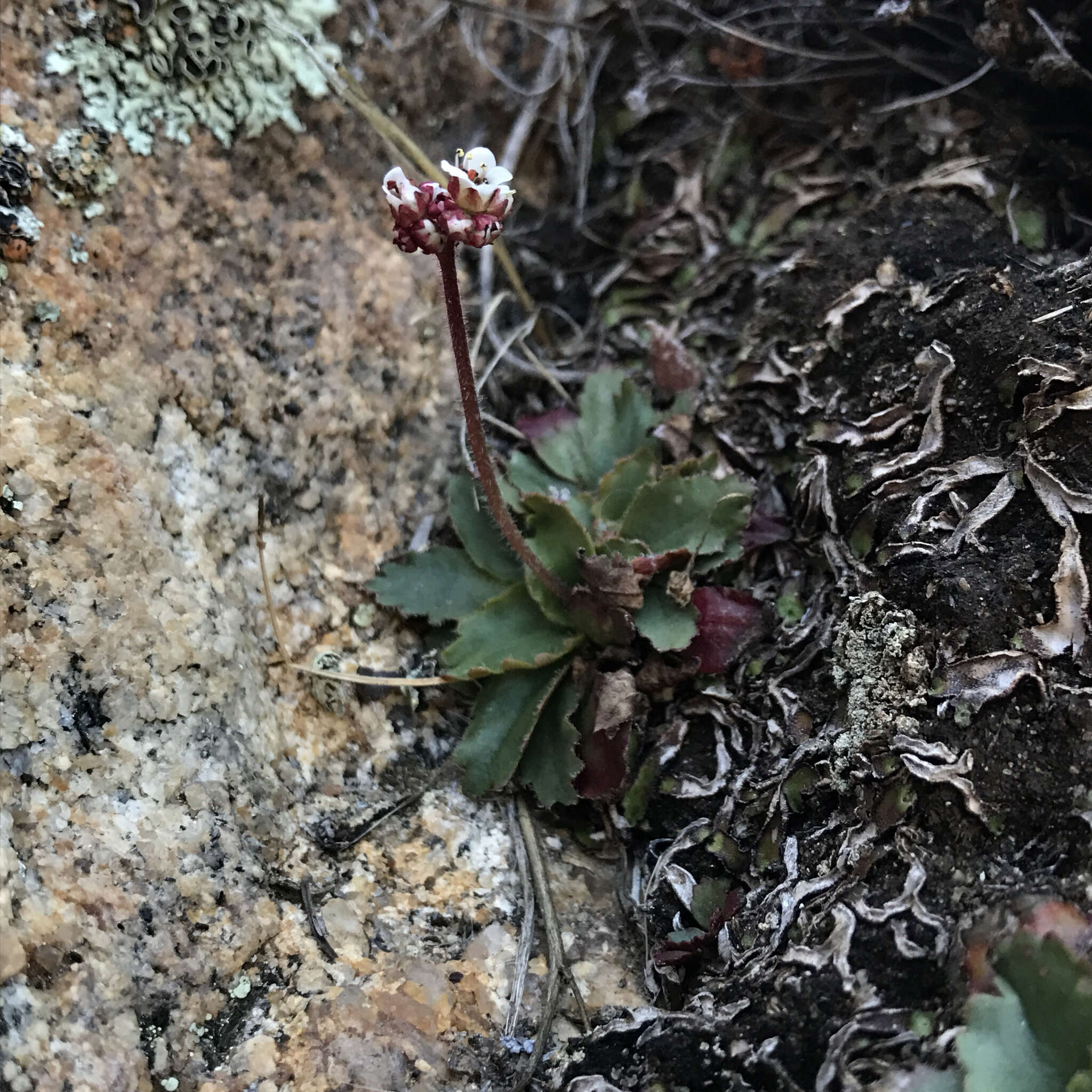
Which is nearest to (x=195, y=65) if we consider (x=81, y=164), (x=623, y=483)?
(x=81, y=164)

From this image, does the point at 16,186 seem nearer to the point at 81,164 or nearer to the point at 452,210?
the point at 81,164

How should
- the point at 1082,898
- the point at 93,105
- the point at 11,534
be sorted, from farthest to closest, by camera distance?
the point at 93,105 < the point at 11,534 < the point at 1082,898

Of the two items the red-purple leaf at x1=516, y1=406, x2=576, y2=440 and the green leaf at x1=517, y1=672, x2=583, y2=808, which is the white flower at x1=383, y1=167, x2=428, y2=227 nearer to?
the red-purple leaf at x1=516, y1=406, x2=576, y2=440

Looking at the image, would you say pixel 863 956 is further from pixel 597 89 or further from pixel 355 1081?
pixel 597 89

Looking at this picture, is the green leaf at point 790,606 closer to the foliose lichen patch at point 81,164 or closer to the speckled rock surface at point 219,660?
the speckled rock surface at point 219,660

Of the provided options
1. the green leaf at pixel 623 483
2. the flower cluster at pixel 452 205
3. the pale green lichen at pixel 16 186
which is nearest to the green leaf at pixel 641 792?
the green leaf at pixel 623 483

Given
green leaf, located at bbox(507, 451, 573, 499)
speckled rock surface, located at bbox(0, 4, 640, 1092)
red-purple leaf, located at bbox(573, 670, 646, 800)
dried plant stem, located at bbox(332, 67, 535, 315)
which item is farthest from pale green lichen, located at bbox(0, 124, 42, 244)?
red-purple leaf, located at bbox(573, 670, 646, 800)

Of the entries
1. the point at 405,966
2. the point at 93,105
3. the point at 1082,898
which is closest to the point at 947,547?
the point at 1082,898
